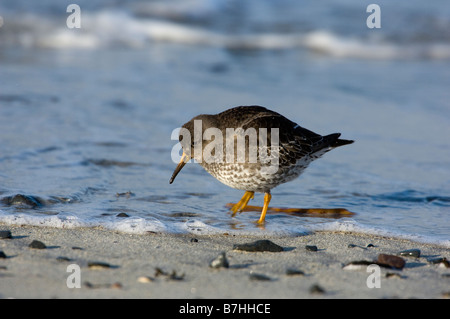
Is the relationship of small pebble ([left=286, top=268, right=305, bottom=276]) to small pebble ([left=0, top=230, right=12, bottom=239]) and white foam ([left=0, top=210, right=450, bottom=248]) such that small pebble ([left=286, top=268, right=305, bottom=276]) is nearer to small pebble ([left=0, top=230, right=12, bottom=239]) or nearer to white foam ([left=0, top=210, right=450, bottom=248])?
white foam ([left=0, top=210, right=450, bottom=248])

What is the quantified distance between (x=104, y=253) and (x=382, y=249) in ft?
8.12

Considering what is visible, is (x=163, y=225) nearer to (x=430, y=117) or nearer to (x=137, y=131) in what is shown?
(x=137, y=131)

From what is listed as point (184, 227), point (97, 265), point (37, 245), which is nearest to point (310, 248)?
point (184, 227)

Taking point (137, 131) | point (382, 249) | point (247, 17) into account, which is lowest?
point (382, 249)

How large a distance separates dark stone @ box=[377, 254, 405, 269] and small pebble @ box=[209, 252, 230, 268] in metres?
1.25

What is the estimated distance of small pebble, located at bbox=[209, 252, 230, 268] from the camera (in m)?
4.68

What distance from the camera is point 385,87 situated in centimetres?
1275

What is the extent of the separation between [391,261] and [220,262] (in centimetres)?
141

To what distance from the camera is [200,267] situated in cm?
470

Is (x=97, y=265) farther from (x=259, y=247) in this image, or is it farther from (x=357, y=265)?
(x=357, y=265)
